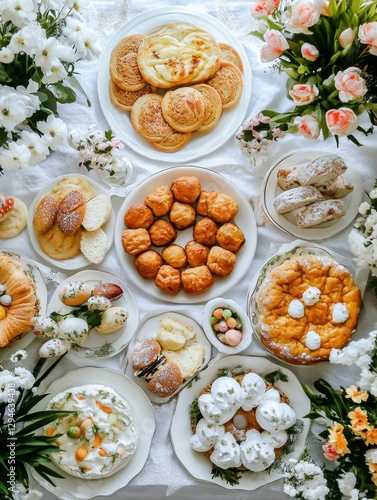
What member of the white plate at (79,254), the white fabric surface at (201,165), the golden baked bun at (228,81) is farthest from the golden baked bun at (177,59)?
the white plate at (79,254)

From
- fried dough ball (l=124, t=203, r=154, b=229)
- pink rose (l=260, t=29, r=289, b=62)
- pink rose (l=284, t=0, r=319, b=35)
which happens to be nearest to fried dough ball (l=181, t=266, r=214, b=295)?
fried dough ball (l=124, t=203, r=154, b=229)

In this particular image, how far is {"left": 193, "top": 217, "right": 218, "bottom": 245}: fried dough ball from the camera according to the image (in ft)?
8.06

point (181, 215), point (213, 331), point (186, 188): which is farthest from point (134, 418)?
point (186, 188)

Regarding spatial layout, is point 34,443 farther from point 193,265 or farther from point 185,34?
point 185,34

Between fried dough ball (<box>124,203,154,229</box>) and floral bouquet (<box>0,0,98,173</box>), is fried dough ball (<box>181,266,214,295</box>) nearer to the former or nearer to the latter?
fried dough ball (<box>124,203,154,229</box>)

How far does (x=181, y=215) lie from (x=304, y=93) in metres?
0.76

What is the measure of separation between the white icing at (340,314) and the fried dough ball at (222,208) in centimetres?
53

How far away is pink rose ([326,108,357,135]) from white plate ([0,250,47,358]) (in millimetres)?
1225

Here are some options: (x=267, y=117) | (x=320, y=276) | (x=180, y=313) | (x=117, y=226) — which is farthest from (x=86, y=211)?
(x=320, y=276)

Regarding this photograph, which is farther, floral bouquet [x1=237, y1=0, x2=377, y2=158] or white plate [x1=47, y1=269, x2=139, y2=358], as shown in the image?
white plate [x1=47, y1=269, x2=139, y2=358]

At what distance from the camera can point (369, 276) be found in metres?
2.45

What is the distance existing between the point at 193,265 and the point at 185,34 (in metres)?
0.92

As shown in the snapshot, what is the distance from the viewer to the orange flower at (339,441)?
195 cm

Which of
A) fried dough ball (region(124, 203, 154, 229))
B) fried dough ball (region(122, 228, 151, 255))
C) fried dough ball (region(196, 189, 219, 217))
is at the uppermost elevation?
fried dough ball (region(196, 189, 219, 217))
